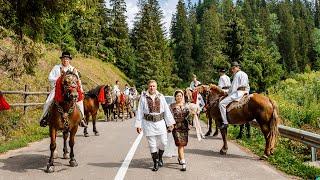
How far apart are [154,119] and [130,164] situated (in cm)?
133

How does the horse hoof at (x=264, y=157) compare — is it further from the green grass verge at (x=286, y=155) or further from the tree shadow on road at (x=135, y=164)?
the tree shadow on road at (x=135, y=164)

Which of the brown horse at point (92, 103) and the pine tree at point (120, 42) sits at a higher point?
the pine tree at point (120, 42)

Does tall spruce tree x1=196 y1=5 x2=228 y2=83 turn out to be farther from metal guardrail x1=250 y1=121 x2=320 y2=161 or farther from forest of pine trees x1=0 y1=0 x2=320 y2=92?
metal guardrail x1=250 y1=121 x2=320 y2=161

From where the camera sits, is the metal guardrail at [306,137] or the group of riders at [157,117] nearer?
the group of riders at [157,117]

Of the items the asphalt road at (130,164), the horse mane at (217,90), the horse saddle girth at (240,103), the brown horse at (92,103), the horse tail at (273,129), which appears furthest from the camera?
the brown horse at (92,103)

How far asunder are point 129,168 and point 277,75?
5635cm

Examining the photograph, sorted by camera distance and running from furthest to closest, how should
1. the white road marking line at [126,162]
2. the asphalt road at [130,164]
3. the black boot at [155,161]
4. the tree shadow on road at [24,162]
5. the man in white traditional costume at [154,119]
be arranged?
→ the tree shadow on road at [24,162], the man in white traditional costume at [154,119], the black boot at [155,161], the asphalt road at [130,164], the white road marking line at [126,162]

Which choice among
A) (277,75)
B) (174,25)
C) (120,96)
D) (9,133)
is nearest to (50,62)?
(120,96)

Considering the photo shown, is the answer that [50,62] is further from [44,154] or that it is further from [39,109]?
[44,154]

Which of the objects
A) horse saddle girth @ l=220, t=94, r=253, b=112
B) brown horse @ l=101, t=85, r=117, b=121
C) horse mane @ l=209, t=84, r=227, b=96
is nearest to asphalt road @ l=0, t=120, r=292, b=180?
horse saddle girth @ l=220, t=94, r=253, b=112

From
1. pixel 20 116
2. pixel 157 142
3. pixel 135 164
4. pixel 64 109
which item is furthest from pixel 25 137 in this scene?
pixel 157 142

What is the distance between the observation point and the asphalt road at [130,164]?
9.20 metres

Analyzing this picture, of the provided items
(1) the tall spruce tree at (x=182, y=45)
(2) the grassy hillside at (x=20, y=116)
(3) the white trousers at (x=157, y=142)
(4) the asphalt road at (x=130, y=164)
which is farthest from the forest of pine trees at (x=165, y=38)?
(3) the white trousers at (x=157, y=142)

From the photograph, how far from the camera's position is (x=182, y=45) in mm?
117438
